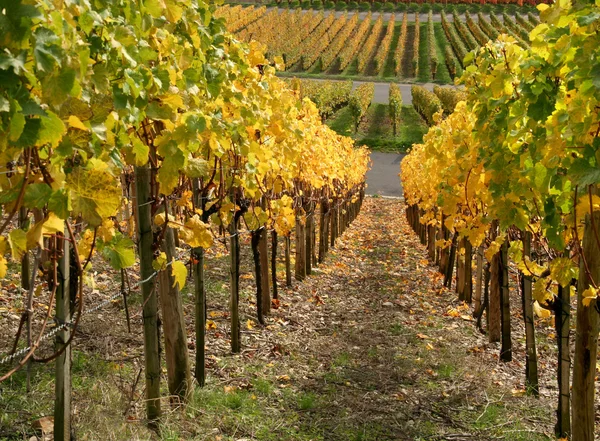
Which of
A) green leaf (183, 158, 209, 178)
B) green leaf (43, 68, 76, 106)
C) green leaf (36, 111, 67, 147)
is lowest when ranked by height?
green leaf (183, 158, 209, 178)

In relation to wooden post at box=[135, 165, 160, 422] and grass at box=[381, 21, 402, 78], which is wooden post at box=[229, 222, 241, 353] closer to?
wooden post at box=[135, 165, 160, 422]

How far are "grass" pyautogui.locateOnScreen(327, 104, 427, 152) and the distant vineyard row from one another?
13.2 meters

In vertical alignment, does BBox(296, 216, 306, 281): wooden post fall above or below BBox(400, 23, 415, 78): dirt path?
below

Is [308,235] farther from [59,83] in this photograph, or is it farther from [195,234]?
[59,83]

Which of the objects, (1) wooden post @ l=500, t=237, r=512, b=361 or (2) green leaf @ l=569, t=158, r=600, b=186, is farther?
(1) wooden post @ l=500, t=237, r=512, b=361

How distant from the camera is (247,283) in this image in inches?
356

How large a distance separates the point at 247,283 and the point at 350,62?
189 feet

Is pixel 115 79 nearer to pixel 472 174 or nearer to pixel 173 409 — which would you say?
pixel 173 409

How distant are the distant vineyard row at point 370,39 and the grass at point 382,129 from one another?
1316cm

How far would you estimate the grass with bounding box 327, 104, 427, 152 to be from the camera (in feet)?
129

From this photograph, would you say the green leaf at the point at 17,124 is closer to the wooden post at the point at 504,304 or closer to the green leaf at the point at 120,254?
the green leaf at the point at 120,254

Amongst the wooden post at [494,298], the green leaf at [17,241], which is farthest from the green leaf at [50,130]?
the wooden post at [494,298]

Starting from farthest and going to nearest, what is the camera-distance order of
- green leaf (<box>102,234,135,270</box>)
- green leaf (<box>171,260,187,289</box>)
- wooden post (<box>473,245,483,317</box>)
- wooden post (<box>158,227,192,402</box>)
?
wooden post (<box>473,245,483,317</box>) < wooden post (<box>158,227,192,402</box>) < green leaf (<box>171,260,187,289</box>) < green leaf (<box>102,234,135,270</box>)

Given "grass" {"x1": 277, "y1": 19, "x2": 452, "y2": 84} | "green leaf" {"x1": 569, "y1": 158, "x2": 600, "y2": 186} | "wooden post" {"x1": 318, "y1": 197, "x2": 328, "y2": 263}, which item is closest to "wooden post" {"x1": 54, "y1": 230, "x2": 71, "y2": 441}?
"green leaf" {"x1": 569, "y1": 158, "x2": 600, "y2": 186}
